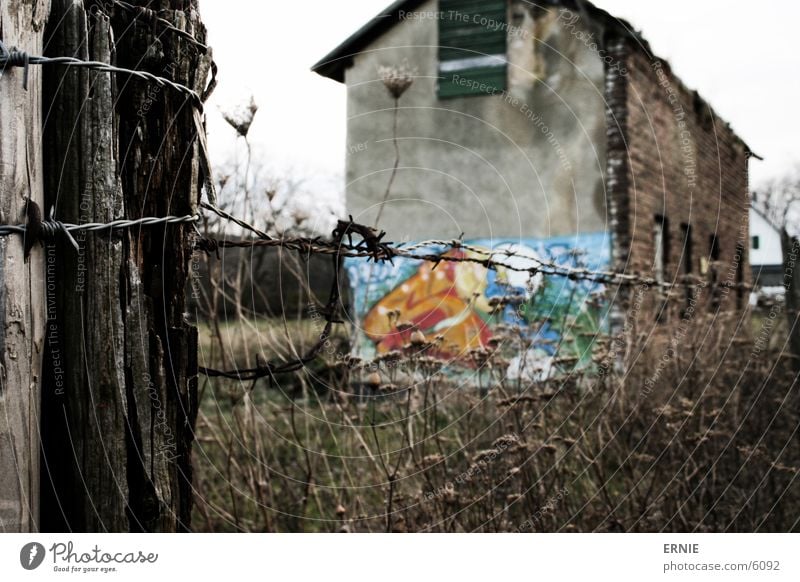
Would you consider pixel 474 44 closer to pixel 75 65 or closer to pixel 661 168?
pixel 661 168

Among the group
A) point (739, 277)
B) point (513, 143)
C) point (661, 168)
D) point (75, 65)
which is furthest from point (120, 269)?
point (739, 277)

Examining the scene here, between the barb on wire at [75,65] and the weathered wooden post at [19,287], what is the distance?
19 mm

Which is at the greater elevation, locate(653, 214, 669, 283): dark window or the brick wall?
the brick wall

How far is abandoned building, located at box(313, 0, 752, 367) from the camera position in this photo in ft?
25.0

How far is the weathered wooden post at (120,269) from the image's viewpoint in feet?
4.82

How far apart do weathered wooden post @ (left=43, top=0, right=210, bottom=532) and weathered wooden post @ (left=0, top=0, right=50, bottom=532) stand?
35mm

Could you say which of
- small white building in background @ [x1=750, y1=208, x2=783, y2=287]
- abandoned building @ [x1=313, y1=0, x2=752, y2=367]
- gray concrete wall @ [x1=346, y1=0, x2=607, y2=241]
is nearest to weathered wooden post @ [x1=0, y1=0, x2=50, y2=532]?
small white building in background @ [x1=750, y1=208, x2=783, y2=287]

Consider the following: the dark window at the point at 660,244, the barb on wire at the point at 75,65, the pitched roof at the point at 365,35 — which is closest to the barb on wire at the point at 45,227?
the barb on wire at the point at 75,65

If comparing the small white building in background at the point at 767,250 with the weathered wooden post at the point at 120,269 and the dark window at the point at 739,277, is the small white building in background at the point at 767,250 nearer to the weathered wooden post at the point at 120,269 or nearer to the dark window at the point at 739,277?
the dark window at the point at 739,277

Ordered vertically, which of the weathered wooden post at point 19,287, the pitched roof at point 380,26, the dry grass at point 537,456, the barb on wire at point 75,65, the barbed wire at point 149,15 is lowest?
the dry grass at point 537,456
